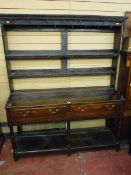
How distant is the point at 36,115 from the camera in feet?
7.05

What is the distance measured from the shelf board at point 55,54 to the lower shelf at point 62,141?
1.28 metres

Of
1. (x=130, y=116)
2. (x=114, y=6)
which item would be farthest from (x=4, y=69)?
(x=130, y=116)

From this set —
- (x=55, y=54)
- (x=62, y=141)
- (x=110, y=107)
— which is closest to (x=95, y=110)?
(x=110, y=107)

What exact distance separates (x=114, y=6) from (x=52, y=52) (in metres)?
1.12

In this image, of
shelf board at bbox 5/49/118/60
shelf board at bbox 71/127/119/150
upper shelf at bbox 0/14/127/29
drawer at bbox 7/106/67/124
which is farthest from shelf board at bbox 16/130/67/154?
upper shelf at bbox 0/14/127/29

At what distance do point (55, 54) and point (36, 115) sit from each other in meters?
0.90

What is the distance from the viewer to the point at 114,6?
2.33 m

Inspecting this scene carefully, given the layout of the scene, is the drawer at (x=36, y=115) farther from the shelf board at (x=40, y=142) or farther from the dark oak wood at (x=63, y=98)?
the shelf board at (x=40, y=142)

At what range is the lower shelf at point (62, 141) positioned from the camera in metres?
2.38

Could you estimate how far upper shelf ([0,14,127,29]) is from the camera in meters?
2.03

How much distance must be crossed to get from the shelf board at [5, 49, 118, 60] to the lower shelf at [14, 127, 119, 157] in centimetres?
128

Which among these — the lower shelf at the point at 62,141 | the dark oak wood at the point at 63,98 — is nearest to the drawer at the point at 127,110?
the dark oak wood at the point at 63,98

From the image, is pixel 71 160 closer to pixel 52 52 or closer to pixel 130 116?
pixel 130 116

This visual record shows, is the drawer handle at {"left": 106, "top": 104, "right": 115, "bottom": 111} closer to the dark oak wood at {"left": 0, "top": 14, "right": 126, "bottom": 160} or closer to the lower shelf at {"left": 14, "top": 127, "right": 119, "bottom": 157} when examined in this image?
the dark oak wood at {"left": 0, "top": 14, "right": 126, "bottom": 160}
